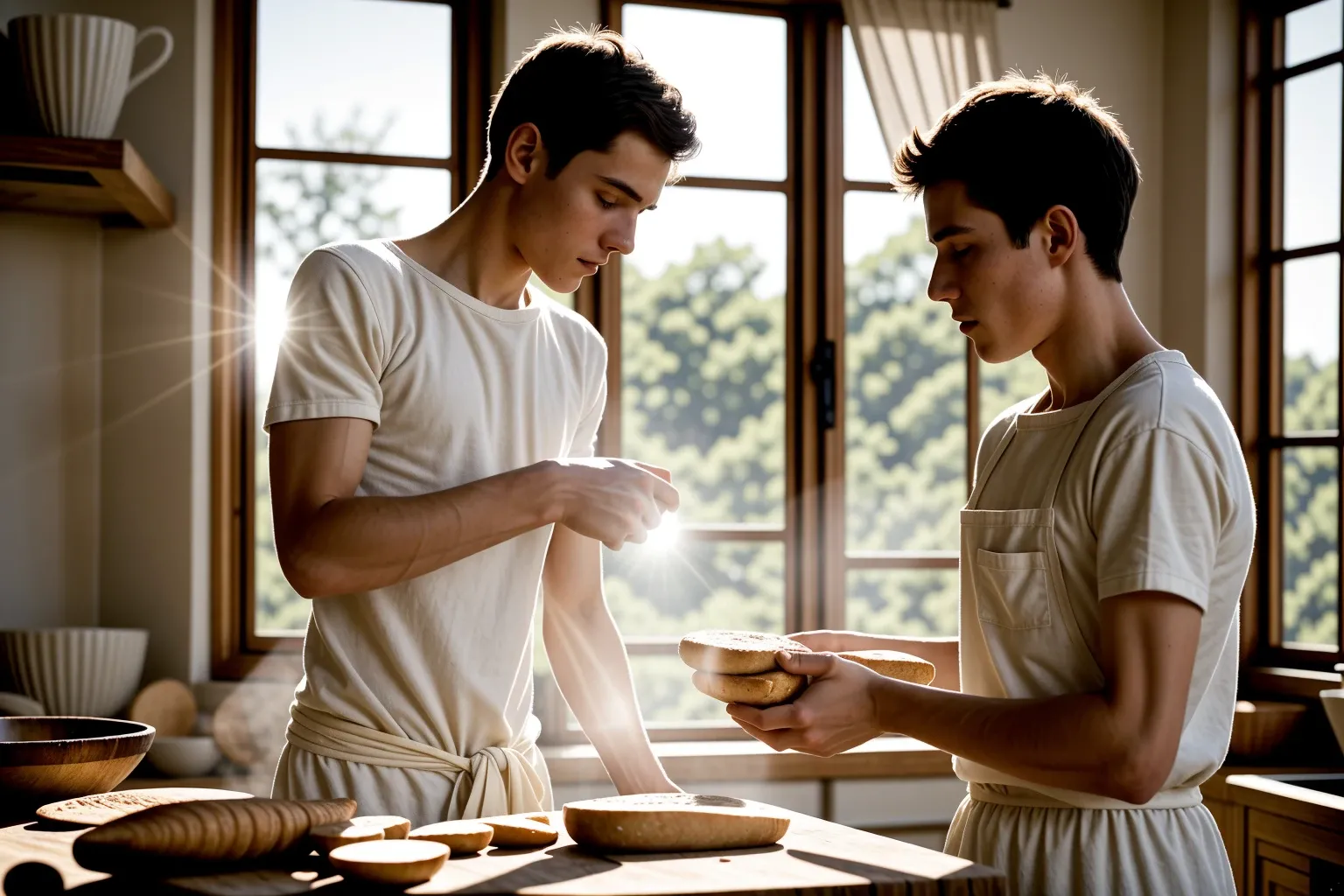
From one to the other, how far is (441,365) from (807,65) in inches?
112

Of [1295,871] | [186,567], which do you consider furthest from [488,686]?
[186,567]

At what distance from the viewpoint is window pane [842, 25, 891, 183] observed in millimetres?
4133

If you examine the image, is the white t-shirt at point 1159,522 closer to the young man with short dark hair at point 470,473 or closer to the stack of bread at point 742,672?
the stack of bread at point 742,672

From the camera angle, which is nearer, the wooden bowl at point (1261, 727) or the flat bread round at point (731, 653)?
the flat bread round at point (731, 653)

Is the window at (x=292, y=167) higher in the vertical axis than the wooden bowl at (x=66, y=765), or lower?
higher

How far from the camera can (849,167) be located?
13.6ft

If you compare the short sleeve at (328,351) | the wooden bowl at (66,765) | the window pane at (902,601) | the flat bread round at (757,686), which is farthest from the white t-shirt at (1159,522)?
the window pane at (902,601)

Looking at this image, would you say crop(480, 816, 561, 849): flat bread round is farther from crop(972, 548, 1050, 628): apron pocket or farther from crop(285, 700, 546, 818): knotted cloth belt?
crop(972, 548, 1050, 628): apron pocket

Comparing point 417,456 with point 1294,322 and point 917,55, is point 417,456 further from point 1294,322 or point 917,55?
point 1294,322

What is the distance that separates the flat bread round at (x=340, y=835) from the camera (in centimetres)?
113

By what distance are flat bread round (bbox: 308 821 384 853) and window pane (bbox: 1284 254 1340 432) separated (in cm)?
343

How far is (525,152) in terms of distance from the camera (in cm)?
166

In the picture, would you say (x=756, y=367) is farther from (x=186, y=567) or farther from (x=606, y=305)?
(x=186, y=567)

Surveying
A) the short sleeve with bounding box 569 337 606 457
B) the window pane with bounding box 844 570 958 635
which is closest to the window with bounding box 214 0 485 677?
the window pane with bounding box 844 570 958 635
